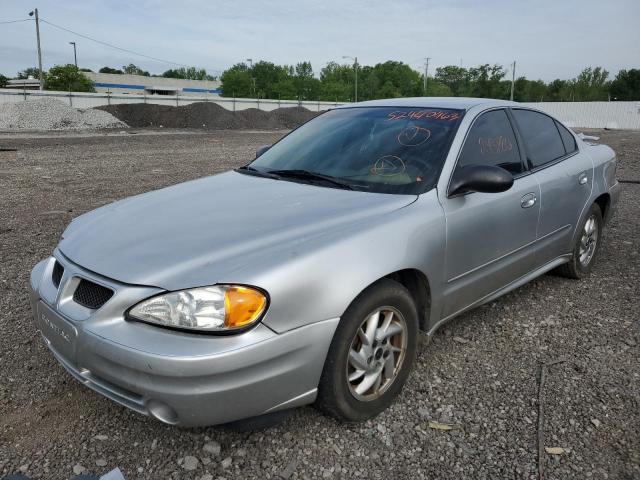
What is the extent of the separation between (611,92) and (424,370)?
92.1 metres

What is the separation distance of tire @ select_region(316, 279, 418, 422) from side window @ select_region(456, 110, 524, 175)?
3.33 feet

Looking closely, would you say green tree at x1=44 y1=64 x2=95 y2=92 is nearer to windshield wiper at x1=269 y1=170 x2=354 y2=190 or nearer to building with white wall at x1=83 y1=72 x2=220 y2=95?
building with white wall at x1=83 y1=72 x2=220 y2=95

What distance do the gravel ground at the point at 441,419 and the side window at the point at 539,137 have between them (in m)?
1.12

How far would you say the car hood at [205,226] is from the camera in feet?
7.39

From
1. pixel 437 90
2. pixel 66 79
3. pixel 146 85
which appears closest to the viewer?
pixel 66 79

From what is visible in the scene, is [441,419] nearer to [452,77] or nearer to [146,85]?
[146,85]

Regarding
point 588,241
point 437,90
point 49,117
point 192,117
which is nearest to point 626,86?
point 437,90

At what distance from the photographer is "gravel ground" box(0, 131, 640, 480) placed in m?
2.36

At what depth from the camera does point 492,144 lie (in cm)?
355

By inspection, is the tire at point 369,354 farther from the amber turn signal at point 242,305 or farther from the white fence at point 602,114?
the white fence at point 602,114

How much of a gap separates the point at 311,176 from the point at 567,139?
2.46m

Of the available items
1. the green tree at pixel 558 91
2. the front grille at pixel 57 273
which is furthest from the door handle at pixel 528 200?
the green tree at pixel 558 91

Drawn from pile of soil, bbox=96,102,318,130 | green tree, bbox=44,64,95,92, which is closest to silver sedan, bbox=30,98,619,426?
pile of soil, bbox=96,102,318,130

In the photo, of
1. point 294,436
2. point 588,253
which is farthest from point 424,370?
point 588,253
